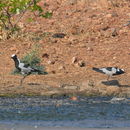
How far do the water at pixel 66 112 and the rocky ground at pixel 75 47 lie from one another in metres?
0.74

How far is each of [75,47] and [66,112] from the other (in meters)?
6.62

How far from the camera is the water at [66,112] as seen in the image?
35.0 feet

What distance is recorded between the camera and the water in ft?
35.0

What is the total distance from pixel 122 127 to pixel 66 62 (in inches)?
268

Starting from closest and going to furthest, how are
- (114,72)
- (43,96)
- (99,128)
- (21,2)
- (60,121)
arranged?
(99,128) < (60,121) < (43,96) < (114,72) < (21,2)

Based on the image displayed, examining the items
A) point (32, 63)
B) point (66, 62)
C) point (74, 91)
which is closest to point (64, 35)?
point (66, 62)

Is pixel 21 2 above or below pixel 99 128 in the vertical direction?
above

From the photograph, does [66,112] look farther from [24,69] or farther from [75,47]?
[75,47]

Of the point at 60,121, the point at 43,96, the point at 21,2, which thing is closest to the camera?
the point at 60,121

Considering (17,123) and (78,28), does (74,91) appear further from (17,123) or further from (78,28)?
(78,28)

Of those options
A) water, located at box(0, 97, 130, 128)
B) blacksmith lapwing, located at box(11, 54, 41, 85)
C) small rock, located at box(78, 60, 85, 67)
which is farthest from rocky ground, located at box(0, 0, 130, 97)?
water, located at box(0, 97, 130, 128)

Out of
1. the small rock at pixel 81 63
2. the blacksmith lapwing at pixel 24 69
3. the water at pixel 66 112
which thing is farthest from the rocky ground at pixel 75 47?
the water at pixel 66 112

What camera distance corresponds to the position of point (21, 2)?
54.6ft

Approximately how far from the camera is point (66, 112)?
11617mm
